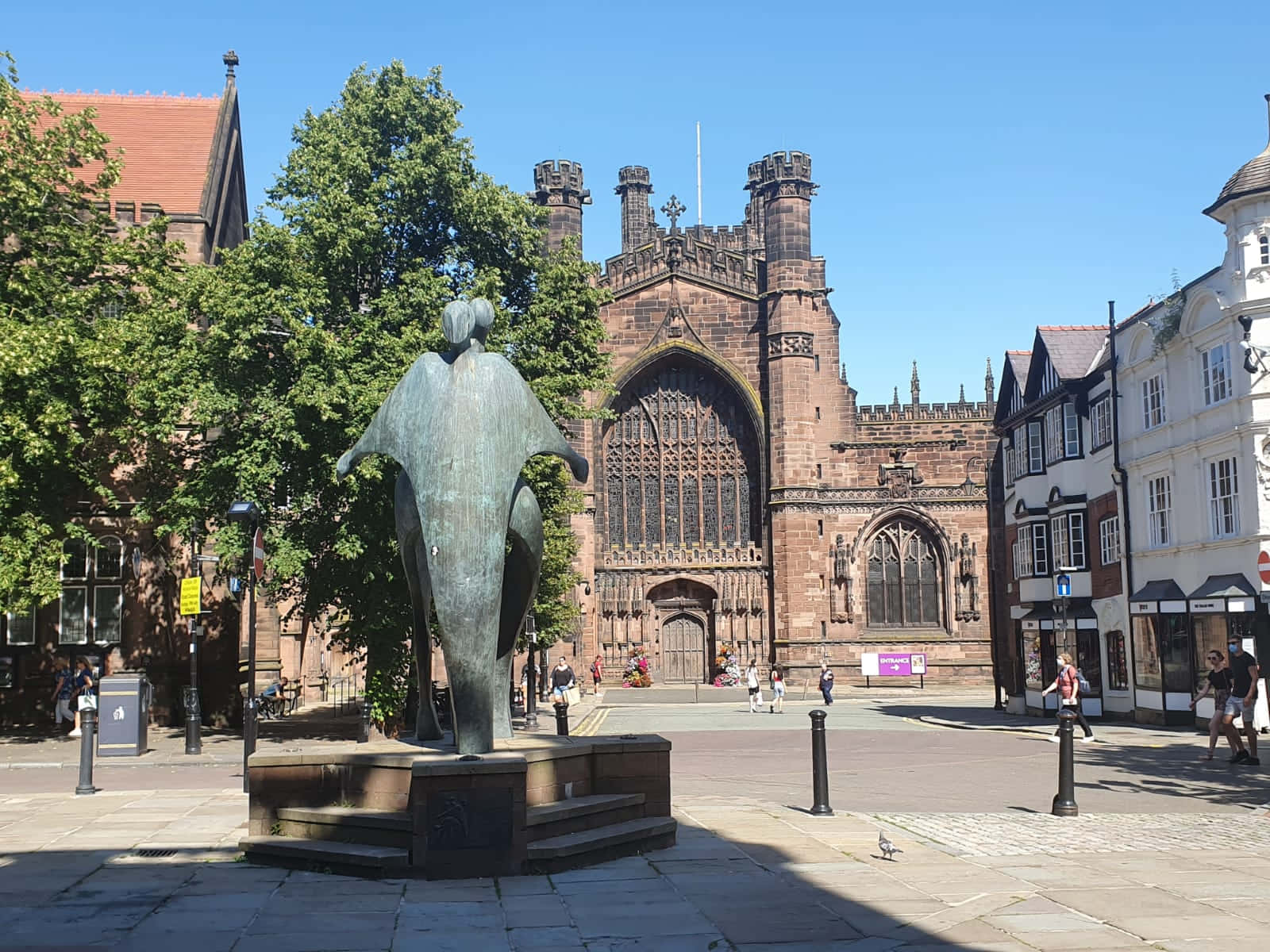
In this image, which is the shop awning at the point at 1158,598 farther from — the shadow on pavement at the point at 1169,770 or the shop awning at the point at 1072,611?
the shadow on pavement at the point at 1169,770

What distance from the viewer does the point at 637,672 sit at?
4894 centimetres

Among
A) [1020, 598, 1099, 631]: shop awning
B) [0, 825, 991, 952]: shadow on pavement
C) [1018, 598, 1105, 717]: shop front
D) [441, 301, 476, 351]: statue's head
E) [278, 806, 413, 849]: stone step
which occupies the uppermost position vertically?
[441, 301, 476, 351]: statue's head

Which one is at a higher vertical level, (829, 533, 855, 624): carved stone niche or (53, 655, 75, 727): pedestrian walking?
(829, 533, 855, 624): carved stone niche

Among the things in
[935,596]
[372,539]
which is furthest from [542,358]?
[935,596]

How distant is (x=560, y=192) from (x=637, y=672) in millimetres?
19005

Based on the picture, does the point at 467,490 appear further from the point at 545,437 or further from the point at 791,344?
the point at 791,344

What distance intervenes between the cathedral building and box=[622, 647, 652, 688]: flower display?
28cm

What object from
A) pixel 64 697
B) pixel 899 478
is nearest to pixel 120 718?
pixel 64 697

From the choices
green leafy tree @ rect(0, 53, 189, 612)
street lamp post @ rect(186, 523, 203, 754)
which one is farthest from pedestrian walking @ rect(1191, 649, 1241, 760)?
green leafy tree @ rect(0, 53, 189, 612)

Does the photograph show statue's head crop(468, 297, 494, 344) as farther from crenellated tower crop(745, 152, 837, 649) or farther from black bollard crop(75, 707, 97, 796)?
crenellated tower crop(745, 152, 837, 649)

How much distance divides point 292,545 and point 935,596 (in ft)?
105

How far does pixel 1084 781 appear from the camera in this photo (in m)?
16.5

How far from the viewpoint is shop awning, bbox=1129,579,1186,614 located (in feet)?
84.8

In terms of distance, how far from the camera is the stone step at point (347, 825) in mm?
9000
